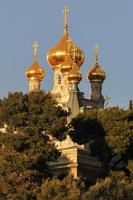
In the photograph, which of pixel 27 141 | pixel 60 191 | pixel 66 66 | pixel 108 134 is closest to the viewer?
pixel 60 191

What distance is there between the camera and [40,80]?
76.6m

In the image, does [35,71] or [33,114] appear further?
[35,71]

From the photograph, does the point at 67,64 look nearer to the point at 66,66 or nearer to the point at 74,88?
the point at 66,66

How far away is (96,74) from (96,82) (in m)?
0.80

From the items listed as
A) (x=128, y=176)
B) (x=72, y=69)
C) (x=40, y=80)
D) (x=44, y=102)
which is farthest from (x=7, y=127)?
(x=40, y=80)

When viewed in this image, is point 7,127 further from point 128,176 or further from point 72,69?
point 72,69

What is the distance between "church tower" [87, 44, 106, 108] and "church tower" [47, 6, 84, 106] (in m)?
1.01

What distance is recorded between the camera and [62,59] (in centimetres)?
7556

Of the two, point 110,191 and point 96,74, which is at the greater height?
point 96,74

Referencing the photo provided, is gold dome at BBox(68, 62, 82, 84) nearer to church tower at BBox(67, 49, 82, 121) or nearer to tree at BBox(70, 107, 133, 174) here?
church tower at BBox(67, 49, 82, 121)

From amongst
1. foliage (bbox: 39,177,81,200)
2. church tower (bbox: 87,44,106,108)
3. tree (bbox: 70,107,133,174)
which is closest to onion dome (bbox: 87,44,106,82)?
church tower (bbox: 87,44,106,108)

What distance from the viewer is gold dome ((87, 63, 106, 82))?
2936 inches

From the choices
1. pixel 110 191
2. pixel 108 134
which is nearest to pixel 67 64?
pixel 108 134

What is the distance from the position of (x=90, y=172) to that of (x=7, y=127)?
5.98 meters
